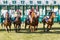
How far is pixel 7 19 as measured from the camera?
17.9 m

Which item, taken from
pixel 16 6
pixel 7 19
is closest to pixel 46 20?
pixel 7 19

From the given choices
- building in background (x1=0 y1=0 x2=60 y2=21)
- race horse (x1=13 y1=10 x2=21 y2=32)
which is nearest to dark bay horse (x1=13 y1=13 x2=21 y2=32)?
race horse (x1=13 y1=10 x2=21 y2=32)

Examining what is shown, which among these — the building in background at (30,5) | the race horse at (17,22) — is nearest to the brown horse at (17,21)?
the race horse at (17,22)

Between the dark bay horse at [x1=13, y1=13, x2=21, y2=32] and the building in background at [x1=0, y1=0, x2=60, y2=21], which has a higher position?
the building in background at [x1=0, y1=0, x2=60, y2=21]

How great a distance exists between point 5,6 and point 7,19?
8.21m

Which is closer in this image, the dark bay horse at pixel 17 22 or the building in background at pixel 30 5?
the dark bay horse at pixel 17 22

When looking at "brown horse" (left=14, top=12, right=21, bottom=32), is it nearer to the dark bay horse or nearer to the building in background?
the dark bay horse

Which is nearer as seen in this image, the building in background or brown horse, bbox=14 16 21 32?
brown horse, bbox=14 16 21 32

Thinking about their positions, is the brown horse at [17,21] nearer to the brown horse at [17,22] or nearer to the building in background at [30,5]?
the brown horse at [17,22]

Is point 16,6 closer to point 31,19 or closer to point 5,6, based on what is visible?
point 5,6

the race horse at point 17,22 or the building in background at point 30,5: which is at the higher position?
the building in background at point 30,5

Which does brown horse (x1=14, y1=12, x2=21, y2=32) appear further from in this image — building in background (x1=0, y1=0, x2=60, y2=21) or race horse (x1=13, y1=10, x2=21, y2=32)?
building in background (x1=0, y1=0, x2=60, y2=21)

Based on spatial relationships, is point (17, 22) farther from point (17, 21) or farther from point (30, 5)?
point (30, 5)

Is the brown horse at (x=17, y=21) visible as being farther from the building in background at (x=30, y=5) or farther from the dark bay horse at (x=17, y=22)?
the building in background at (x=30, y=5)
